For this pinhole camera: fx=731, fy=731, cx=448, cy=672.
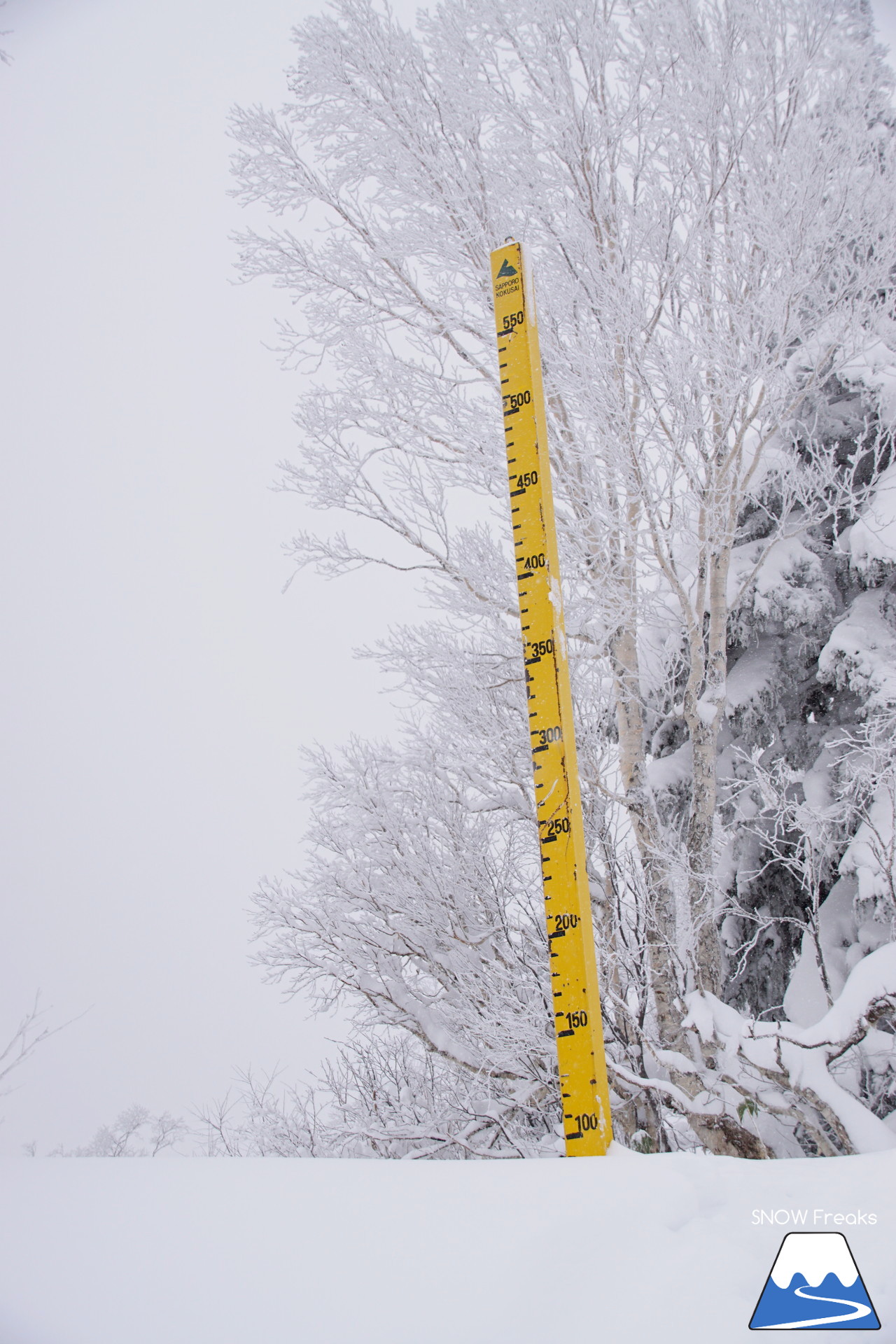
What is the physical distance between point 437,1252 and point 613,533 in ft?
14.5

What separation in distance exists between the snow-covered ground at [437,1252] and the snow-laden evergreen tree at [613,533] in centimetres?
271

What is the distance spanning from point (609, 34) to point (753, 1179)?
6.49 m

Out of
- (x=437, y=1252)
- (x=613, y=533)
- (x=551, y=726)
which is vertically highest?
(x=613, y=533)

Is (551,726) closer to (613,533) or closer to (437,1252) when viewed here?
(437,1252)

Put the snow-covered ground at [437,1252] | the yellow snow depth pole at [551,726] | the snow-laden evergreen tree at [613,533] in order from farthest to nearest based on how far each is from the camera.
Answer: the snow-laden evergreen tree at [613,533] < the yellow snow depth pole at [551,726] < the snow-covered ground at [437,1252]

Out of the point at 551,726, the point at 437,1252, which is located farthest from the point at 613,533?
the point at 437,1252

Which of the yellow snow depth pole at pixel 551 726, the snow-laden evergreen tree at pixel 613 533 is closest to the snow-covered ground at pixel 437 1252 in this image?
the yellow snow depth pole at pixel 551 726

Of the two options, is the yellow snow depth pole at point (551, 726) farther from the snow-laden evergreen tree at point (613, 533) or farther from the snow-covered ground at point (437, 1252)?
the snow-laden evergreen tree at point (613, 533)

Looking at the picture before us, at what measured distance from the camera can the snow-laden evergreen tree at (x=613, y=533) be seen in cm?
459

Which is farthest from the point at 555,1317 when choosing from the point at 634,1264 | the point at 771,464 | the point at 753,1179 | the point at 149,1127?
the point at 149,1127

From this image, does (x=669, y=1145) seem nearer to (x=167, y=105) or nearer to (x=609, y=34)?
(x=609, y=34)

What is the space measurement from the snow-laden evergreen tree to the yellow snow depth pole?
1751 millimetres

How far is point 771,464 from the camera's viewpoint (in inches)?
251

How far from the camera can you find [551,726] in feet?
8.35
